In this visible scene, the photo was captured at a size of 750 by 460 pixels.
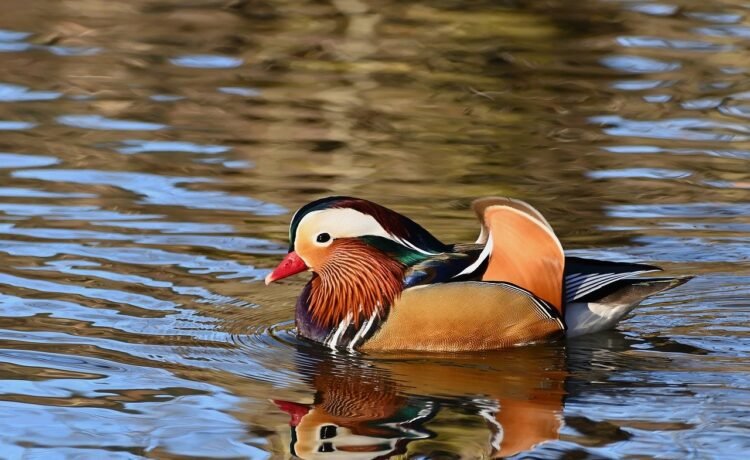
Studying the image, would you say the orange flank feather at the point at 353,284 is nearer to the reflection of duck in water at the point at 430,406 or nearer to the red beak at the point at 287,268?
the red beak at the point at 287,268

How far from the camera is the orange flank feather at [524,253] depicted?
8.04 meters

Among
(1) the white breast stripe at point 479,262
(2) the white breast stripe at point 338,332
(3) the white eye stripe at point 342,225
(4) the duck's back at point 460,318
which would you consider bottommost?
(2) the white breast stripe at point 338,332

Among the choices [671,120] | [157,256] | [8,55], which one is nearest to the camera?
[157,256]

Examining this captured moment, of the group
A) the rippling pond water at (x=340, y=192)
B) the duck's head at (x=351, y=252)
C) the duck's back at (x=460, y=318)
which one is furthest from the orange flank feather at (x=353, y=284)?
the rippling pond water at (x=340, y=192)

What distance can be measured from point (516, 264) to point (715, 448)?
1876 millimetres

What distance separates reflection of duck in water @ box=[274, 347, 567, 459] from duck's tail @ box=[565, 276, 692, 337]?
0.93ft

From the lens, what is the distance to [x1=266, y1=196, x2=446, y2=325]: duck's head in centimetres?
823

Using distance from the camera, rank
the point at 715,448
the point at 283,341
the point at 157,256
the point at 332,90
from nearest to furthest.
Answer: the point at 715,448
the point at 283,341
the point at 157,256
the point at 332,90

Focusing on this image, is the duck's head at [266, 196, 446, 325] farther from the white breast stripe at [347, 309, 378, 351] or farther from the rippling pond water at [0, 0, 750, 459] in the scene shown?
the rippling pond water at [0, 0, 750, 459]

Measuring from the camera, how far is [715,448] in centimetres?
647

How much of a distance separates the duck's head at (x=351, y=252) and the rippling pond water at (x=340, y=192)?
326 millimetres

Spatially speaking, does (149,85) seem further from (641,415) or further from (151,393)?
(641,415)

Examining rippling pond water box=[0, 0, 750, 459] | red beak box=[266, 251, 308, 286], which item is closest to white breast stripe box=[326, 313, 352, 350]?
rippling pond water box=[0, 0, 750, 459]

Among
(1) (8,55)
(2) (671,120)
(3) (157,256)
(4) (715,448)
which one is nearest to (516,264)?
(4) (715,448)
